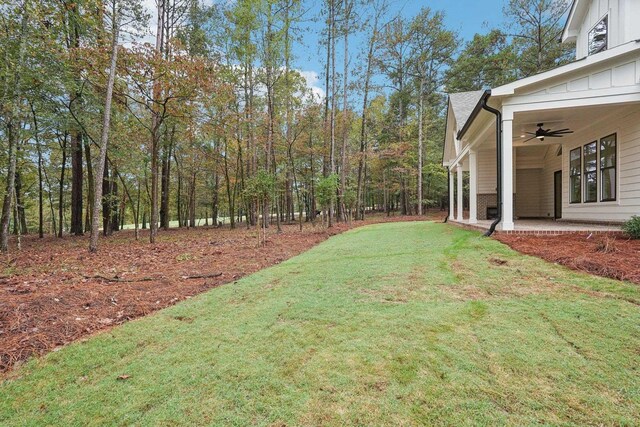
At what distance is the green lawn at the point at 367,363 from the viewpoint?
1488 millimetres

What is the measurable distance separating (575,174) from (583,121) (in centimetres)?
175

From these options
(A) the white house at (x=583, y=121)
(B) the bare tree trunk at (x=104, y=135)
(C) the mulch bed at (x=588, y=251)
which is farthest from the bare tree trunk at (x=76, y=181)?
(C) the mulch bed at (x=588, y=251)

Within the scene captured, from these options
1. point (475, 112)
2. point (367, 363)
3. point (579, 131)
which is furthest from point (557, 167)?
point (367, 363)

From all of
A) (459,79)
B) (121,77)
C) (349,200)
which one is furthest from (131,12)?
(459,79)

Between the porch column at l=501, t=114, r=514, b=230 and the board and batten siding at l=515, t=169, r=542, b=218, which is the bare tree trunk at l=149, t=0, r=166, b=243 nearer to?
the porch column at l=501, t=114, r=514, b=230

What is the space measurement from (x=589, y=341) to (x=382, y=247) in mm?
4208

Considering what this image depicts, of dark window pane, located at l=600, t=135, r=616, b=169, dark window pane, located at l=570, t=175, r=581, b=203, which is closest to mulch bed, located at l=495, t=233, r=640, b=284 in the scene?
dark window pane, located at l=600, t=135, r=616, b=169

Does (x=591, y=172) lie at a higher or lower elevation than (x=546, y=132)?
lower

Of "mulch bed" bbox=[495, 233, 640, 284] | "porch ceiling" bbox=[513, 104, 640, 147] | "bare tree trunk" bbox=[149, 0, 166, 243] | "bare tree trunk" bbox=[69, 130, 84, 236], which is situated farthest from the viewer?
"bare tree trunk" bbox=[69, 130, 84, 236]

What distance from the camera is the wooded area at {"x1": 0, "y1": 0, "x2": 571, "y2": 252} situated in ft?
26.8

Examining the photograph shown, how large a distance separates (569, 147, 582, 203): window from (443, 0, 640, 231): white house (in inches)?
1.1

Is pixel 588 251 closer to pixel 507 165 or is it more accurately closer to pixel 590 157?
pixel 507 165

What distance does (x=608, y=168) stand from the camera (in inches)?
277

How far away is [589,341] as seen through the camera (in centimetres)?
197
